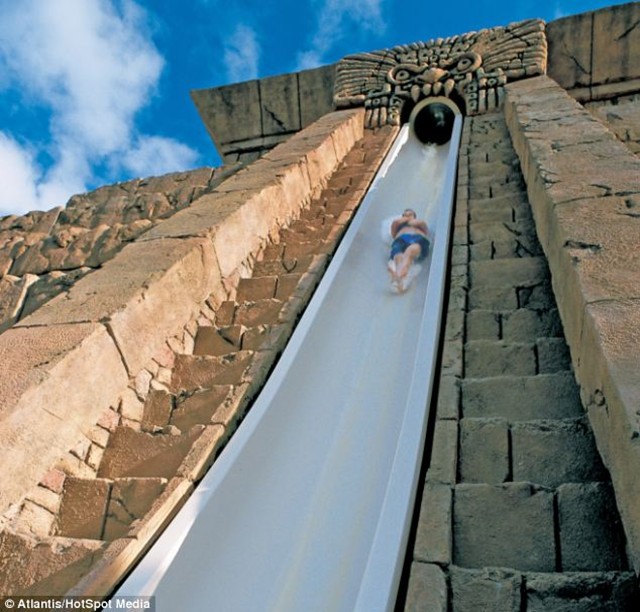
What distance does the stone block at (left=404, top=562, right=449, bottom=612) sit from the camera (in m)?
1.33

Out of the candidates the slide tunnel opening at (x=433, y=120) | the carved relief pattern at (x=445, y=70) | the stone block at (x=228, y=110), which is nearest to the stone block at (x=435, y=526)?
the carved relief pattern at (x=445, y=70)

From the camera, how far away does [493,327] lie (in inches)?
96.0

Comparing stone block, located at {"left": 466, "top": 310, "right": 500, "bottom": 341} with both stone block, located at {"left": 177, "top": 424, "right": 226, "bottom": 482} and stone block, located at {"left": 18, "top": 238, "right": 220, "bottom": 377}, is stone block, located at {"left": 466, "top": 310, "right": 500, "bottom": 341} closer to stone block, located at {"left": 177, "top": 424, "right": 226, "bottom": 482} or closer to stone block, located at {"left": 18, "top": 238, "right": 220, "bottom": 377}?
stone block, located at {"left": 177, "top": 424, "right": 226, "bottom": 482}

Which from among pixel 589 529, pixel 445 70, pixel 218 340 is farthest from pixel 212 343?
pixel 445 70

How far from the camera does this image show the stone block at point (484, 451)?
1.73m

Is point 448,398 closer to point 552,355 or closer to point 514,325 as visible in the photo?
point 552,355

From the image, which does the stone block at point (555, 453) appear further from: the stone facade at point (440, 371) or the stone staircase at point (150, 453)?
the stone staircase at point (150, 453)

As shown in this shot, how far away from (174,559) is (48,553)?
0.35 m

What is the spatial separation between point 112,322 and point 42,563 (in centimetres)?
87

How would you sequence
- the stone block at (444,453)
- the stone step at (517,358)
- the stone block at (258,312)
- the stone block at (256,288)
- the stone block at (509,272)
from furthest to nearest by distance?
the stone block at (256,288) → the stone block at (258,312) → the stone block at (509,272) → the stone step at (517,358) → the stone block at (444,453)

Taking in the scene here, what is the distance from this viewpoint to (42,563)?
167 cm

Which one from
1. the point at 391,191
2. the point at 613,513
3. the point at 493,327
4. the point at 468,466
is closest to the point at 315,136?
the point at 391,191

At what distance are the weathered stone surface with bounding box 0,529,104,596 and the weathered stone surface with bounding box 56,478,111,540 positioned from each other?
8 cm

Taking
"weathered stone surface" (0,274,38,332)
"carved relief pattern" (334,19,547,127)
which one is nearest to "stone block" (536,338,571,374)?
"weathered stone surface" (0,274,38,332)
